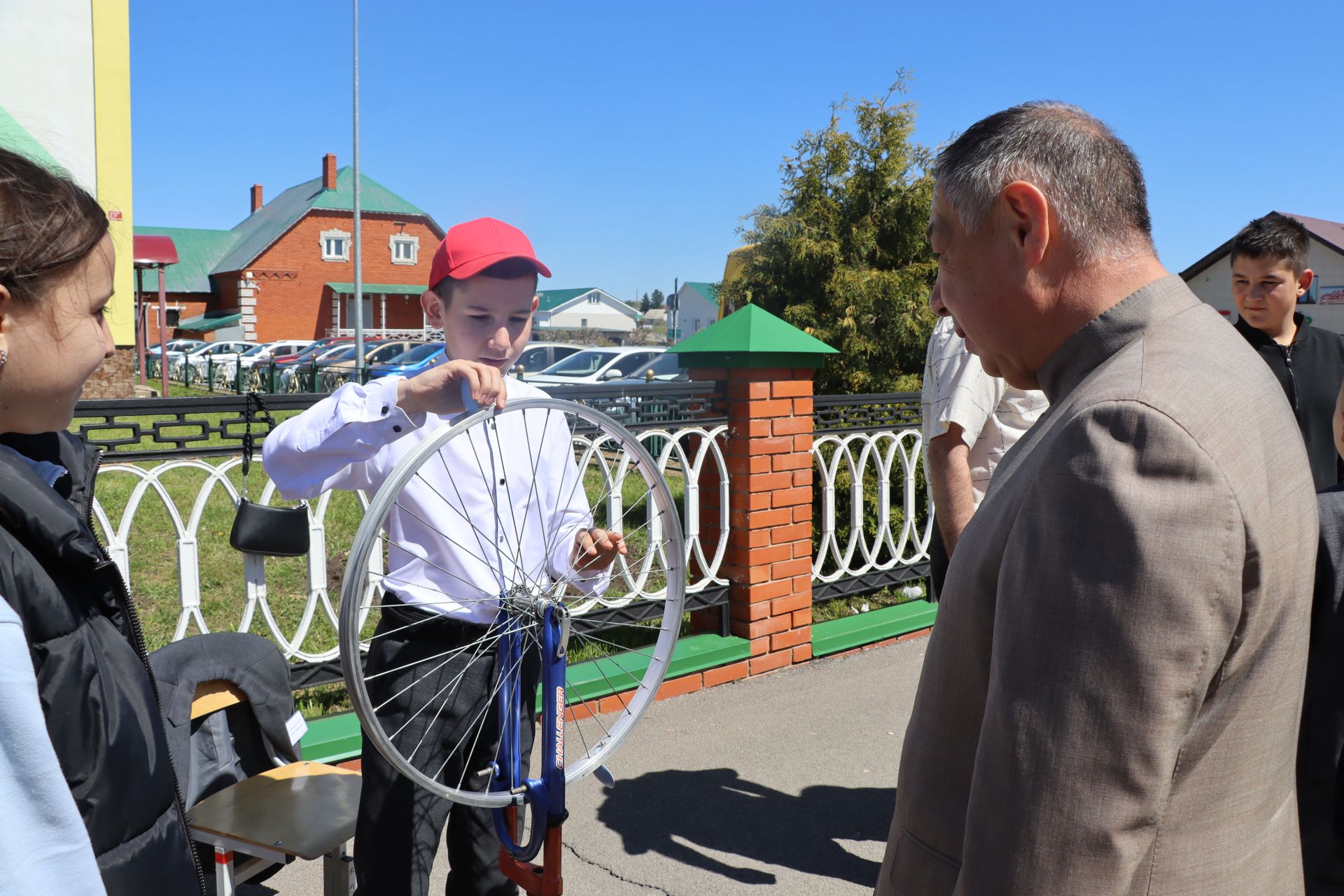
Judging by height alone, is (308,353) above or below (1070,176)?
above

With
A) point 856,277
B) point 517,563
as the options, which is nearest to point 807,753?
point 517,563

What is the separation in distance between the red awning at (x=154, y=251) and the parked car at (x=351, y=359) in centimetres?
434

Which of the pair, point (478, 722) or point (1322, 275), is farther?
point (1322, 275)

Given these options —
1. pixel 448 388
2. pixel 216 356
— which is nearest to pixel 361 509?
pixel 448 388

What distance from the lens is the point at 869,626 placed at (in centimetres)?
552

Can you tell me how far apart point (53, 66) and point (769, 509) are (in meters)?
15.2

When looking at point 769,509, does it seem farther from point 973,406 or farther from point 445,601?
point 445,601

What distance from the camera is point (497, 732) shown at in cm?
223

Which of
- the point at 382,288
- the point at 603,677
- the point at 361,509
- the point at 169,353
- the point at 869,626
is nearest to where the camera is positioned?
the point at 603,677

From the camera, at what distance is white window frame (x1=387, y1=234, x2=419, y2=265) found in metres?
51.1

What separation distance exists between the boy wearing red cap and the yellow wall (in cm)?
1523

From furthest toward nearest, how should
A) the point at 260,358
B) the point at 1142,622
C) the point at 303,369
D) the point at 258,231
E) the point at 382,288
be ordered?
the point at 258,231, the point at 382,288, the point at 260,358, the point at 303,369, the point at 1142,622

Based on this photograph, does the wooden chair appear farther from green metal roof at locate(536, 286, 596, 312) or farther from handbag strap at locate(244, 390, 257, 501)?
green metal roof at locate(536, 286, 596, 312)

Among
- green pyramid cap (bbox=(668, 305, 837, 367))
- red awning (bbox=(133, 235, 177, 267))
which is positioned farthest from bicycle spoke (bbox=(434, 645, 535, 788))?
red awning (bbox=(133, 235, 177, 267))
